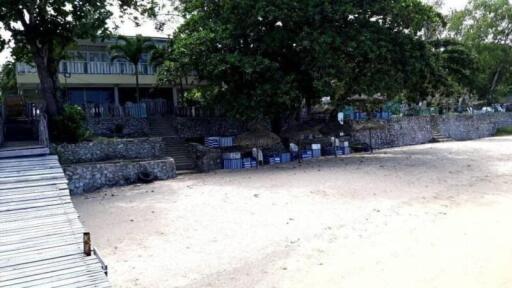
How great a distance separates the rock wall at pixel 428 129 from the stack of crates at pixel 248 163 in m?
11.2

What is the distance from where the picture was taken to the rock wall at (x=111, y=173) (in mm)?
19844

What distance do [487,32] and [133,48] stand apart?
41.8m

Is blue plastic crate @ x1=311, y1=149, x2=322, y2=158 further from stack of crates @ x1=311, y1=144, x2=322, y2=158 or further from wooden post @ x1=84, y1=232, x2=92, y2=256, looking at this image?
wooden post @ x1=84, y1=232, x2=92, y2=256

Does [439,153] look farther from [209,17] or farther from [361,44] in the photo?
[209,17]

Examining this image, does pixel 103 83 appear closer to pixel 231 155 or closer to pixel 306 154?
pixel 231 155

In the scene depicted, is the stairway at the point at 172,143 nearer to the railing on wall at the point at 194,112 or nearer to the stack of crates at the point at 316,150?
the railing on wall at the point at 194,112

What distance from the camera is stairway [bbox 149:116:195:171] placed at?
26.4 metres

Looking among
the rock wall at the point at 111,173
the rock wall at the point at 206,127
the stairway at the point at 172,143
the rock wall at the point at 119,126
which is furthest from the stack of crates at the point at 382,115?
the rock wall at the point at 111,173

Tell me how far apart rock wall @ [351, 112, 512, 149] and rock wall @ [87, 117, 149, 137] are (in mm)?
15995

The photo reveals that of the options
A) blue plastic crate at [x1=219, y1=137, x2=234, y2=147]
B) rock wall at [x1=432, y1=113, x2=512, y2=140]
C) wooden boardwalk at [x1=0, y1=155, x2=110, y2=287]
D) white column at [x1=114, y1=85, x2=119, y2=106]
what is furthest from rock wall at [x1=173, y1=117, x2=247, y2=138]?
rock wall at [x1=432, y1=113, x2=512, y2=140]

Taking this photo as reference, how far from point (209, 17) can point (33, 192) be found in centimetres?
1871

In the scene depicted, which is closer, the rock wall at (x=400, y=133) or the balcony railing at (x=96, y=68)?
the balcony railing at (x=96, y=68)

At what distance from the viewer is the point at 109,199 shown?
17.9 meters

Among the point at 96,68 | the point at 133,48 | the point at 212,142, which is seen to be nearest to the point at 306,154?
the point at 212,142
